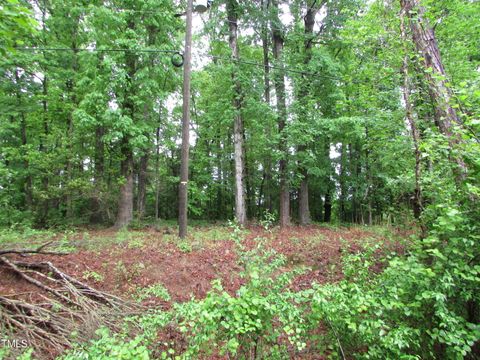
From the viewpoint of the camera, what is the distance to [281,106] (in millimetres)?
11227

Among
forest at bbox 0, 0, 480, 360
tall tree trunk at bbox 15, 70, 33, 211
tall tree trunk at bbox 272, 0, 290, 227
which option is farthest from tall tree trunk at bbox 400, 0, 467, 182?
tall tree trunk at bbox 15, 70, 33, 211

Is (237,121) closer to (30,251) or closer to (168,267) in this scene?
(168,267)

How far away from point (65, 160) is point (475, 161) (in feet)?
39.4

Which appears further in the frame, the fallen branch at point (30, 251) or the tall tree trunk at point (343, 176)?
the tall tree trunk at point (343, 176)

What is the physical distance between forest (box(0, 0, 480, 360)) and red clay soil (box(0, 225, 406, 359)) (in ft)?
0.15

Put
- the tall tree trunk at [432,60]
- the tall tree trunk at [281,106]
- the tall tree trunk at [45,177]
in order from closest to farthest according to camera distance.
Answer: the tall tree trunk at [432,60] → the tall tree trunk at [45,177] → the tall tree trunk at [281,106]

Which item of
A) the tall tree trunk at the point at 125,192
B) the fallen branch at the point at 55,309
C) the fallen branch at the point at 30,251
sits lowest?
the fallen branch at the point at 55,309

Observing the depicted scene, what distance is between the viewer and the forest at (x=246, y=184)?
2328mm

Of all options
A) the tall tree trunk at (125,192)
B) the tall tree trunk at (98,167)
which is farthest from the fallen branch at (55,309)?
the tall tree trunk at (98,167)

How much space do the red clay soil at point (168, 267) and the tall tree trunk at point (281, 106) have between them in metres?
4.44

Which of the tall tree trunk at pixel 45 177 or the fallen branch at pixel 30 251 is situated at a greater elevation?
the tall tree trunk at pixel 45 177

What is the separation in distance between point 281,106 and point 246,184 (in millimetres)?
7635

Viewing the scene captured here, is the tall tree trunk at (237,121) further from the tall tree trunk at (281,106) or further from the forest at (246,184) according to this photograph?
the tall tree trunk at (281,106)

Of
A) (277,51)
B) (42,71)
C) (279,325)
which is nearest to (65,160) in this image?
(42,71)
